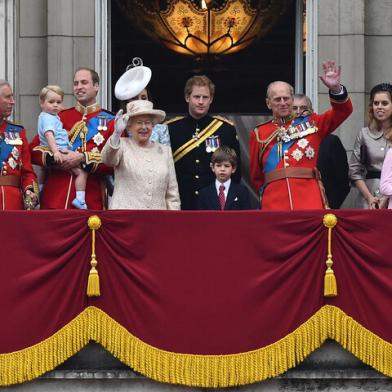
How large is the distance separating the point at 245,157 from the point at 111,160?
407 centimetres

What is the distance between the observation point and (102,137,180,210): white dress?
13.9 meters

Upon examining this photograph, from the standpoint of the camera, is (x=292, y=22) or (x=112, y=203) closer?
(x=112, y=203)

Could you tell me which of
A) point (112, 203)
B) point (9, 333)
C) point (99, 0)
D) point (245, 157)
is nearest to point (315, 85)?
point (245, 157)

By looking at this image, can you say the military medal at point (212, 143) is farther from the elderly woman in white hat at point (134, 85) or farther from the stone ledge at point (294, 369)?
the stone ledge at point (294, 369)

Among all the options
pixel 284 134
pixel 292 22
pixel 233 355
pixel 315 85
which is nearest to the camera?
pixel 233 355

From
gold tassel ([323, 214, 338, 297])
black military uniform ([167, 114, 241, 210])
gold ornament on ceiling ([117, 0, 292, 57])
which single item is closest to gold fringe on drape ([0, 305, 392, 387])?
gold tassel ([323, 214, 338, 297])

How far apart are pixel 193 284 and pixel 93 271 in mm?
785

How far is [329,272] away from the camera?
13.1m

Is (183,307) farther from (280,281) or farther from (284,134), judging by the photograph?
(284,134)

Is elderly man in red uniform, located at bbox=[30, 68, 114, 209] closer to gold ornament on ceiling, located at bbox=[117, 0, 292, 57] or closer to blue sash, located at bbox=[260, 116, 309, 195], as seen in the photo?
blue sash, located at bbox=[260, 116, 309, 195]

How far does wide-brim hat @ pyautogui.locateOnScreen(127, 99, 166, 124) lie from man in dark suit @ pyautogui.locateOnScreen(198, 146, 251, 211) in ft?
2.24

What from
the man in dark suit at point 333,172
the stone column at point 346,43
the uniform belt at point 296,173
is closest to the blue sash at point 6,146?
the uniform belt at point 296,173

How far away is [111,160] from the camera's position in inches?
541

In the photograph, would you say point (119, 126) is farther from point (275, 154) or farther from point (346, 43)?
point (346, 43)
